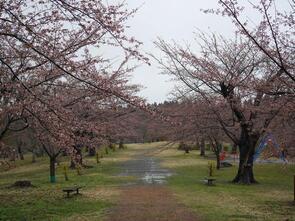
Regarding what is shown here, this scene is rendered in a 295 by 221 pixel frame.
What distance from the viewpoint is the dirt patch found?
11.9 meters

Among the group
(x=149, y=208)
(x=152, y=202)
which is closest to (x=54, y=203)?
(x=152, y=202)

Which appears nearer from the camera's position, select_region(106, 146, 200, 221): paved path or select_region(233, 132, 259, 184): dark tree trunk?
select_region(106, 146, 200, 221): paved path

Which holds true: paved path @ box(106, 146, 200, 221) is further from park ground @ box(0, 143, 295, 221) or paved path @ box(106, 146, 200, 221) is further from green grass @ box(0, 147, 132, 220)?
green grass @ box(0, 147, 132, 220)

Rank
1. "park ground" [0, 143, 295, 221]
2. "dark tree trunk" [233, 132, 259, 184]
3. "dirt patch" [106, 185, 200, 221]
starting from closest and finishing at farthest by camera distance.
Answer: "dirt patch" [106, 185, 200, 221] → "park ground" [0, 143, 295, 221] → "dark tree trunk" [233, 132, 259, 184]

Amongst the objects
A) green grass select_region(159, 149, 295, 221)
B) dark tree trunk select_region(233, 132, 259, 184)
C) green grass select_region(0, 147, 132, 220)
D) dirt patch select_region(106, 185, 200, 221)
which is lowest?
green grass select_region(159, 149, 295, 221)

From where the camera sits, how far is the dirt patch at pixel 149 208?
1191cm

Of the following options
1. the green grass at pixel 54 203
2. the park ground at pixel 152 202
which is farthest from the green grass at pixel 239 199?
the green grass at pixel 54 203

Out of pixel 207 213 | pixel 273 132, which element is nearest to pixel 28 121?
pixel 207 213

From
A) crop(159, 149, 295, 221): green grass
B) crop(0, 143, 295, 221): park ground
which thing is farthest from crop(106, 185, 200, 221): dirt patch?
crop(159, 149, 295, 221): green grass

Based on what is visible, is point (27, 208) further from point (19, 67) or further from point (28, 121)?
point (19, 67)

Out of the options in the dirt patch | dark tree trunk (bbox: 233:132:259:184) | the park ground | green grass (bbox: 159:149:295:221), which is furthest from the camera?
dark tree trunk (bbox: 233:132:259:184)

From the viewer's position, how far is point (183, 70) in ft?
72.1

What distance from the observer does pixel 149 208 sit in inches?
531

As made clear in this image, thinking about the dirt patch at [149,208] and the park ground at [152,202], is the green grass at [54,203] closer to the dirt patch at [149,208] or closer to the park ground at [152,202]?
the park ground at [152,202]
